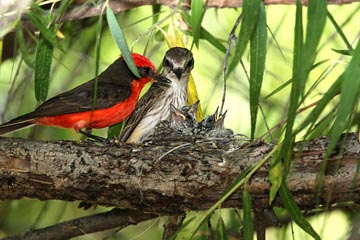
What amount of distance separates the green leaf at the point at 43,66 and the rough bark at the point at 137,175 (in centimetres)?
48

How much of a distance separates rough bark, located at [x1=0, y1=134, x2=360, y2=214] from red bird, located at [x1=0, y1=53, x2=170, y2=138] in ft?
2.92

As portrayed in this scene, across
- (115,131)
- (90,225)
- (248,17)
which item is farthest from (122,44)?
(115,131)

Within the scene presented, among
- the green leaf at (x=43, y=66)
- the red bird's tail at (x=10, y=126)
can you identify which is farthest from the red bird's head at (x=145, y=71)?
the green leaf at (x=43, y=66)

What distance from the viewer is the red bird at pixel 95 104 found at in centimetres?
535

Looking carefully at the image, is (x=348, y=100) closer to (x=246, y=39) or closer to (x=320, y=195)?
(x=246, y=39)

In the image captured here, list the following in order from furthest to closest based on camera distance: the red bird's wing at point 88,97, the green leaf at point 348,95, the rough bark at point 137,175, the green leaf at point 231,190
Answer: the red bird's wing at point 88,97 < the rough bark at point 137,175 < the green leaf at point 231,190 < the green leaf at point 348,95

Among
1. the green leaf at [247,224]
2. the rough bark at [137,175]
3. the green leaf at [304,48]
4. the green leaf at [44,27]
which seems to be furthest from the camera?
the green leaf at [44,27]

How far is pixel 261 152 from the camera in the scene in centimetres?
414

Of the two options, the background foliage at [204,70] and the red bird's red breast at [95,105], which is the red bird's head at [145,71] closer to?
the red bird's red breast at [95,105]

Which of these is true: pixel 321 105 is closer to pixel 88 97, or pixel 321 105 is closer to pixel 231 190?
pixel 231 190

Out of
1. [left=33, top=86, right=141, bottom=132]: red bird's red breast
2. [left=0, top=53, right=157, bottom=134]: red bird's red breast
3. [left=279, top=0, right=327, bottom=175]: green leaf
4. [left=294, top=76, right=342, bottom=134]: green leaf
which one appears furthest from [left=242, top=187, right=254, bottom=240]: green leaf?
[left=33, top=86, right=141, bottom=132]: red bird's red breast

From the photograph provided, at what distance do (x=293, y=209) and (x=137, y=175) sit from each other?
29.9 inches

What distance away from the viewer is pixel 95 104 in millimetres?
5438

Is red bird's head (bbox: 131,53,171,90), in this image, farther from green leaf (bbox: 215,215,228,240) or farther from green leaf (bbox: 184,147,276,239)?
green leaf (bbox: 184,147,276,239)
